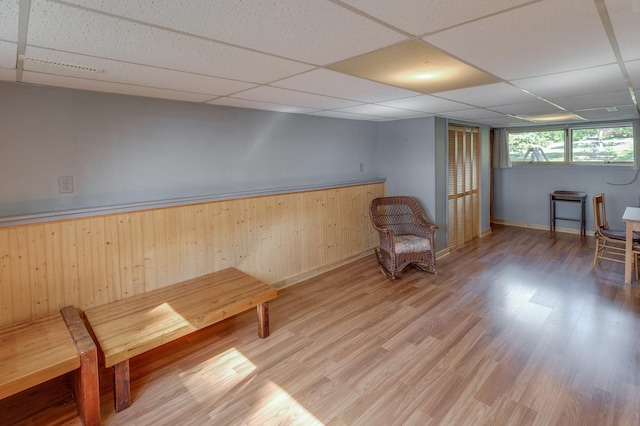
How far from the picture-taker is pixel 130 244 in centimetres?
292

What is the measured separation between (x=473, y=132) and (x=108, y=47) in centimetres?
574

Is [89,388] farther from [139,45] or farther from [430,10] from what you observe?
[430,10]

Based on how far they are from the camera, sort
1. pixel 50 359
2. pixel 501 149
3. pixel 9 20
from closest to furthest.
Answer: pixel 9 20 → pixel 50 359 → pixel 501 149

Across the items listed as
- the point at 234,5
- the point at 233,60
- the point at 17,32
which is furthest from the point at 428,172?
the point at 17,32

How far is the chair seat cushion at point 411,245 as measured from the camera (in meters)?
4.41

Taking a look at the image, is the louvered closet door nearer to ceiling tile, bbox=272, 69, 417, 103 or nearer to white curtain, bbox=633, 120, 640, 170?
white curtain, bbox=633, 120, 640, 170

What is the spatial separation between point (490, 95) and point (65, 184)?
376 cm

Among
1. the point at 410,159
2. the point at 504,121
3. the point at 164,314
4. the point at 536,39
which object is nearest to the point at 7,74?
the point at 164,314

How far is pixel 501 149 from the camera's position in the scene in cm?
730

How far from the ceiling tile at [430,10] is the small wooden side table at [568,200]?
6243 millimetres

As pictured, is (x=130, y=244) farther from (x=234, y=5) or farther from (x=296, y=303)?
(x=234, y=5)

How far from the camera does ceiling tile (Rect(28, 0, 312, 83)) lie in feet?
4.51

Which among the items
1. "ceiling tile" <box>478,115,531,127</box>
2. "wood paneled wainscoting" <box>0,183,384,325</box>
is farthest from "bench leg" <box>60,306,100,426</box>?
"ceiling tile" <box>478,115,531,127</box>

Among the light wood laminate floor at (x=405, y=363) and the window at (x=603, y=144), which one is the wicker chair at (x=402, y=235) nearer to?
the light wood laminate floor at (x=405, y=363)
